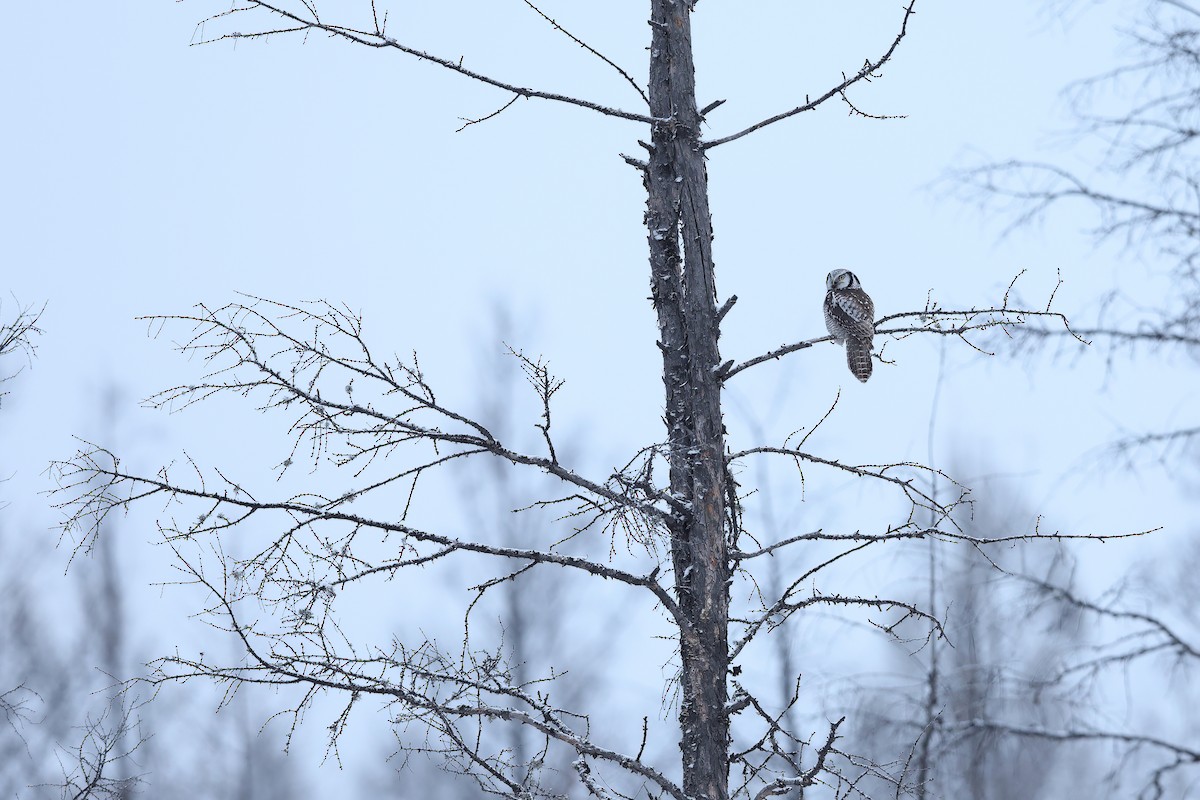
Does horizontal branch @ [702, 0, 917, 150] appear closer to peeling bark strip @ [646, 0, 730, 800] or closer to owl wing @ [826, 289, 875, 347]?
peeling bark strip @ [646, 0, 730, 800]

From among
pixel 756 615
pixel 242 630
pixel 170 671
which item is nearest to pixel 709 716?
pixel 756 615

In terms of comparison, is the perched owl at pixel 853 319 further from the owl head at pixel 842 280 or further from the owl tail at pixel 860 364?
the owl head at pixel 842 280

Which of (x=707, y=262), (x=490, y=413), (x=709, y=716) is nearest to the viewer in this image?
(x=709, y=716)

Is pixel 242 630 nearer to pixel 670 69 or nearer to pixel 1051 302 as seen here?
pixel 670 69

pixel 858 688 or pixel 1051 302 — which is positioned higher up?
pixel 1051 302

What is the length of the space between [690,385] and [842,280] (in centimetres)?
247

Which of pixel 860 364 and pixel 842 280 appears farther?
pixel 842 280

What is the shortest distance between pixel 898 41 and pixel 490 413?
7.93 meters

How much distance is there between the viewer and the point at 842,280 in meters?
6.69

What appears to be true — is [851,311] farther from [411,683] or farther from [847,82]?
[411,683]

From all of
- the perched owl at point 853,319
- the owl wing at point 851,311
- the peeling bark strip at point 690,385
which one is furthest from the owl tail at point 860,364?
the peeling bark strip at point 690,385

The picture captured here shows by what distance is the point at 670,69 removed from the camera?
4773 millimetres

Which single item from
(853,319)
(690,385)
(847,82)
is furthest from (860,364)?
(847,82)

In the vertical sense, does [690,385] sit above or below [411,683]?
above
